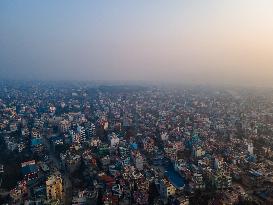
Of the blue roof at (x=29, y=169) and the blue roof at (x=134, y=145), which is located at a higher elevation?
the blue roof at (x=134, y=145)

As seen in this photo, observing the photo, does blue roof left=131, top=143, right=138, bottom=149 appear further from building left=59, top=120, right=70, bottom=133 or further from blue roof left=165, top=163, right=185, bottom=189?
building left=59, top=120, right=70, bottom=133

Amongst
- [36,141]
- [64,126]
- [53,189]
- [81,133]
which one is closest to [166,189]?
[53,189]

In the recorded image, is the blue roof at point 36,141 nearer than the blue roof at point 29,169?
No

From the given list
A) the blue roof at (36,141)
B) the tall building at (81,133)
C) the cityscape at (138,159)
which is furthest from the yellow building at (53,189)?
the tall building at (81,133)

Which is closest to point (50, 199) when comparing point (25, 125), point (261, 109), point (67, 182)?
point (67, 182)

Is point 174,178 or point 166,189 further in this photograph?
point 174,178

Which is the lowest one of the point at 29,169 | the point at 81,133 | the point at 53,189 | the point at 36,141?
→ the point at 29,169

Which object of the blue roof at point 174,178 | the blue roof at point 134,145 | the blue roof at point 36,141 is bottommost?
the blue roof at point 174,178

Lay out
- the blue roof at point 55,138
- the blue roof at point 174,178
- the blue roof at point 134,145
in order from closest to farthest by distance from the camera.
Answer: the blue roof at point 174,178
the blue roof at point 134,145
the blue roof at point 55,138

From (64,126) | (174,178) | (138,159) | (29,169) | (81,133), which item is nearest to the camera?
(174,178)

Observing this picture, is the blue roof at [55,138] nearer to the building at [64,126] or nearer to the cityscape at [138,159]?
the cityscape at [138,159]

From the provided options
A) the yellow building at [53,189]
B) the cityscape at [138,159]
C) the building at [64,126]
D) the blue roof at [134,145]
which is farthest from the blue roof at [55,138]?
the yellow building at [53,189]

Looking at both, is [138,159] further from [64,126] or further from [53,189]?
[64,126]

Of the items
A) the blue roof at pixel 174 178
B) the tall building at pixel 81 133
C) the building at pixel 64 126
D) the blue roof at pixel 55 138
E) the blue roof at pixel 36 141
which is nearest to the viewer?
the blue roof at pixel 174 178
